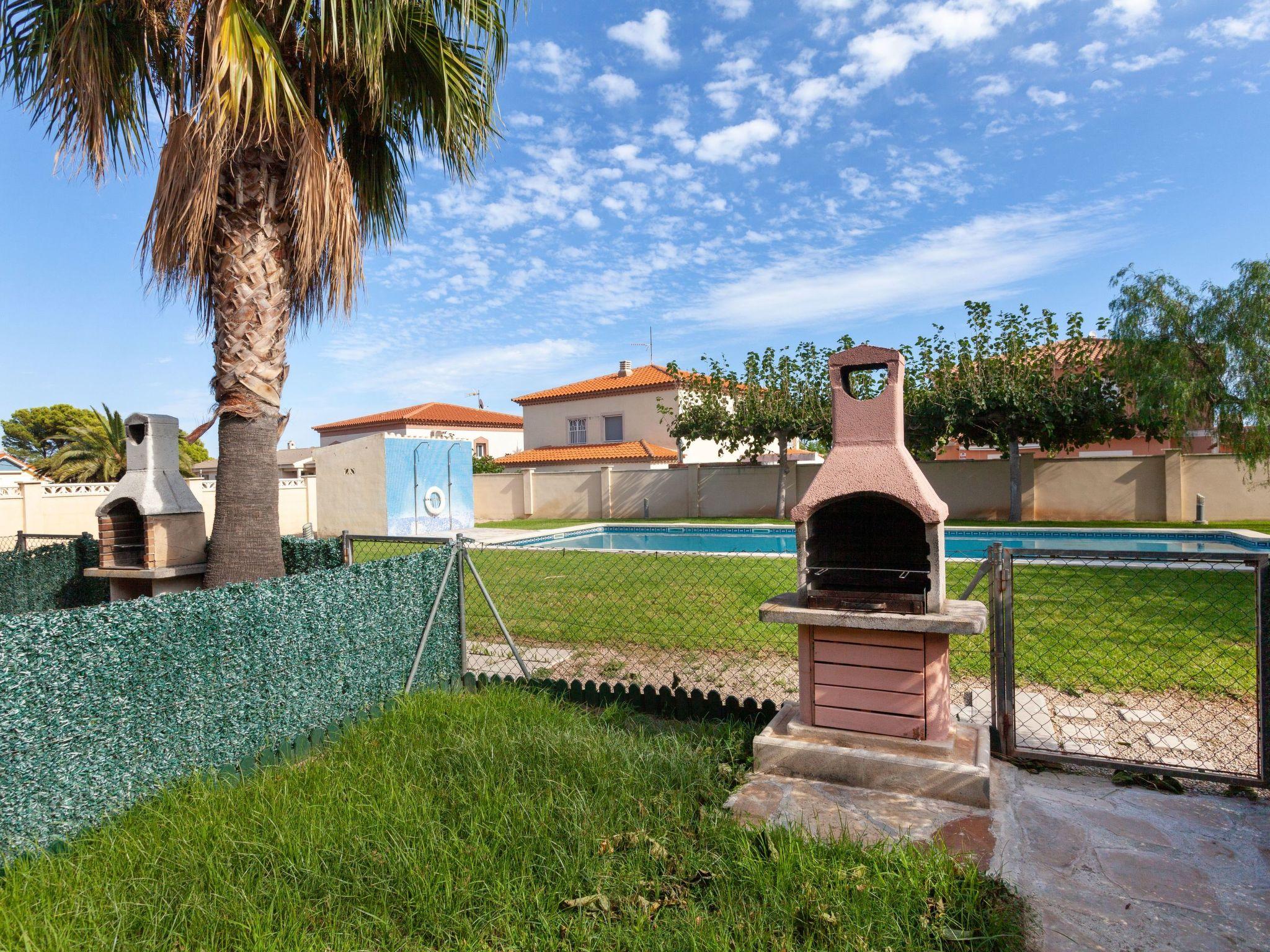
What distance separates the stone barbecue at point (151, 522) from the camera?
5.85 m

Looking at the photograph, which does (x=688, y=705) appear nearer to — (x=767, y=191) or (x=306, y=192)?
(x=306, y=192)

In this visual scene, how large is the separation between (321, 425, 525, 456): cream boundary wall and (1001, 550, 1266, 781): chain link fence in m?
32.2

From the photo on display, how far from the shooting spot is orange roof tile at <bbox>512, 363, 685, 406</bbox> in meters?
30.0

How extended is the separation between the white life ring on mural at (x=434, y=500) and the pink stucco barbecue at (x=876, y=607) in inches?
773

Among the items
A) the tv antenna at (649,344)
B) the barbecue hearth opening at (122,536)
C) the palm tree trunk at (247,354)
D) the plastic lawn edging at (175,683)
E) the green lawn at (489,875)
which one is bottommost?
the green lawn at (489,875)

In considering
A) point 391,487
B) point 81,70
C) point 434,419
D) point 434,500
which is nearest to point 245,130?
point 81,70

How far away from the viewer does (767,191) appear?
12953 mm

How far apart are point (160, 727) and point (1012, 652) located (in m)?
4.54

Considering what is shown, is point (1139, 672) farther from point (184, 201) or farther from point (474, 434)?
point (474, 434)

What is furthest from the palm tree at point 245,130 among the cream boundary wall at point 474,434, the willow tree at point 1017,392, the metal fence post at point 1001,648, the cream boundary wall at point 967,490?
the cream boundary wall at point 474,434

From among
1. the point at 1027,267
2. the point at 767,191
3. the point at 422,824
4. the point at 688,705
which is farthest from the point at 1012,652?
the point at 1027,267

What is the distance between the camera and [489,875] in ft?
8.02

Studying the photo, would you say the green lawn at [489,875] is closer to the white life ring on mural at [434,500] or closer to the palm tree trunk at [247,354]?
the palm tree trunk at [247,354]

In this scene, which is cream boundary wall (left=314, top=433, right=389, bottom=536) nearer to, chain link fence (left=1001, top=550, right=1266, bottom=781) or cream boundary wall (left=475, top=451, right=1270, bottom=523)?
cream boundary wall (left=475, top=451, right=1270, bottom=523)
